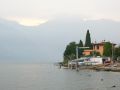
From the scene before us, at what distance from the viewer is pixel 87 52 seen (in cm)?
16438

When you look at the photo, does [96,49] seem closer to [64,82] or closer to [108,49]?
[108,49]

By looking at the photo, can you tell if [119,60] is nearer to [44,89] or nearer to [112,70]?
[112,70]

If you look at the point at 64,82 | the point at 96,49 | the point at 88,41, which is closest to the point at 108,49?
the point at 88,41

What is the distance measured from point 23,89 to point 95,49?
9829cm

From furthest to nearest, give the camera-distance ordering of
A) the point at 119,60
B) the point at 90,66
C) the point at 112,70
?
the point at 119,60
the point at 90,66
the point at 112,70

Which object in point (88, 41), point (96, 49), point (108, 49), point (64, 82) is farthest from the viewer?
point (96, 49)

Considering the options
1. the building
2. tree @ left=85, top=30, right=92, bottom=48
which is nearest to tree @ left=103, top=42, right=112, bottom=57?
the building

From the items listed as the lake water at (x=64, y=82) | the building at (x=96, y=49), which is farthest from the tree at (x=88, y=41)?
the lake water at (x=64, y=82)

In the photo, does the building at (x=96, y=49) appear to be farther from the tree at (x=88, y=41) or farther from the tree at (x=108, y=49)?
the tree at (x=108, y=49)

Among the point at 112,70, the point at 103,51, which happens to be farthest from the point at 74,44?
the point at 112,70

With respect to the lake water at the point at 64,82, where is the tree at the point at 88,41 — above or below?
above

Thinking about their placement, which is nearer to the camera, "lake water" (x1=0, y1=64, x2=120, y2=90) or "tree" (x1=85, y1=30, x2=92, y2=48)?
"lake water" (x1=0, y1=64, x2=120, y2=90)

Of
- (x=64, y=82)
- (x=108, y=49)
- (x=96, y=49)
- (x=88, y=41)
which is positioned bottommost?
(x=64, y=82)

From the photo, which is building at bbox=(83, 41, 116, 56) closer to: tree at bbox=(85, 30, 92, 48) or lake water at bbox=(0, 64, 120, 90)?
tree at bbox=(85, 30, 92, 48)
